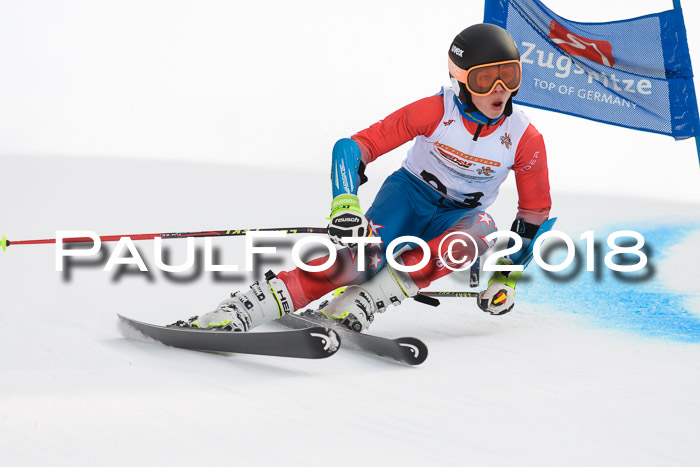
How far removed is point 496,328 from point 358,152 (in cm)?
121

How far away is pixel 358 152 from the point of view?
135 inches

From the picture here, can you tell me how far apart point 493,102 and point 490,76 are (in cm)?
12

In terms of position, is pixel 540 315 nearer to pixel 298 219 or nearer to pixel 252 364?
pixel 252 364

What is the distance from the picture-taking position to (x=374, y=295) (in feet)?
11.5

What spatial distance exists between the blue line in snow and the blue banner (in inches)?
40.1

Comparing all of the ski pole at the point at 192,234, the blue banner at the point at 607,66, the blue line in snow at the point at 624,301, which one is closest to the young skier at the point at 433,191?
the ski pole at the point at 192,234

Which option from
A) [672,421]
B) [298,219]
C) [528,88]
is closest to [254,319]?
[672,421]

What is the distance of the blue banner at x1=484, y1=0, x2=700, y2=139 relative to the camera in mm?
5012

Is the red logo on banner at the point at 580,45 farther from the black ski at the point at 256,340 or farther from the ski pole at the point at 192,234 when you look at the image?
the black ski at the point at 256,340

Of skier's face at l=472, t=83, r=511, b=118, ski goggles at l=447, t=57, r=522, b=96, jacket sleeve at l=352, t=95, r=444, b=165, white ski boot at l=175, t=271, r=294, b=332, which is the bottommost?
white ski boot at l=175, t=271, r=294, b=332

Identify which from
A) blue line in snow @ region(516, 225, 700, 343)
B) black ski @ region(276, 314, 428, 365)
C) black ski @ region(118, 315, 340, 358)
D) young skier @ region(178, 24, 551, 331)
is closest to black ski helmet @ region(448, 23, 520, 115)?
young skier @ region(178, 24, 551, 331)

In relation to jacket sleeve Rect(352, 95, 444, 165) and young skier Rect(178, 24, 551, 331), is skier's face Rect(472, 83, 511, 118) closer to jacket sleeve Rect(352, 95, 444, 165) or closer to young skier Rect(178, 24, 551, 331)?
young skier Rect(178, 24, 551, 331)

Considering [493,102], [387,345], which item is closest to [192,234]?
[387,345]

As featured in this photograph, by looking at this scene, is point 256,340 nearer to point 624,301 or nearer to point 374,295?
point 374,295
